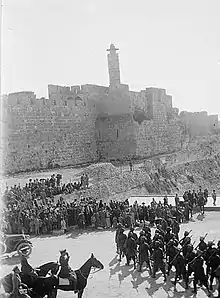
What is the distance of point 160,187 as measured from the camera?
27.8 m

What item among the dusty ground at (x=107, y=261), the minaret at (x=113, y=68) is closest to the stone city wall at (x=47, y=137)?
the minaret at (x=113, y=68)

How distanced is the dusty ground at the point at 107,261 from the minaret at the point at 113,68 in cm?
2131

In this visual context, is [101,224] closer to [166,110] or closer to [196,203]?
[196,203]

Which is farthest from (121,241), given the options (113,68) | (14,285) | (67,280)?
(113,68)

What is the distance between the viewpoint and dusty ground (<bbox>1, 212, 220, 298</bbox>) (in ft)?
33.0

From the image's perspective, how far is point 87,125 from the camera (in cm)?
3594

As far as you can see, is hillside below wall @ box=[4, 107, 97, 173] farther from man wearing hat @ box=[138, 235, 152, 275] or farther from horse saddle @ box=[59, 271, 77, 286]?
horse saddle @ box=[59, 271, 77, 286]

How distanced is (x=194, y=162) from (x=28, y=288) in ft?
86.7

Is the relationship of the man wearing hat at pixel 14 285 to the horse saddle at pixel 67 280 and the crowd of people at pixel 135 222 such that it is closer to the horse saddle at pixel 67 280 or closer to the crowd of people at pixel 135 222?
the horse saddle at pixel 67 280

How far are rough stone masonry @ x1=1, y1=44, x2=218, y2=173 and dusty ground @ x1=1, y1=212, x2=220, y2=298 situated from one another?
13382 mm

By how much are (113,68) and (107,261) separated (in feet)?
89.0

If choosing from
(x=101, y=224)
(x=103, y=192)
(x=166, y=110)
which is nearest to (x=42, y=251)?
(x=101, y=224)

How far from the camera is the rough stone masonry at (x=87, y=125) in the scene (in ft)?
96.0

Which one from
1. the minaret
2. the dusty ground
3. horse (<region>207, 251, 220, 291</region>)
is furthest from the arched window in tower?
horse (<region>207, 251, 220, 291</region>)
